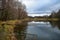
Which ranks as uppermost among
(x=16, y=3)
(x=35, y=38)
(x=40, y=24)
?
(x=16, y=3)

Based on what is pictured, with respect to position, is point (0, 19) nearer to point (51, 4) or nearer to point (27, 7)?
point (27, 7)

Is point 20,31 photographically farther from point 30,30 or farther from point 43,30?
point 43,30

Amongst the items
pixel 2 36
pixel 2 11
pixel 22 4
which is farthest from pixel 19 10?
pixel 2 36

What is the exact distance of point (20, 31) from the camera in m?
2.31

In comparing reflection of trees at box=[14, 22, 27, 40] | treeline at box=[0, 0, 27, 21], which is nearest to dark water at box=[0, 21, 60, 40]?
reflection of trees at box=[14, 22, 27, 40]

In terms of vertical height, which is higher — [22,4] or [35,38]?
[22,4]

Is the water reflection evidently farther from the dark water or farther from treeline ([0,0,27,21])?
treeline ([0,0,27,21])

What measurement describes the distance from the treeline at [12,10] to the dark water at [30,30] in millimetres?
122

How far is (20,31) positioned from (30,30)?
15cm

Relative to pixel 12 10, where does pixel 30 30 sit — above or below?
below

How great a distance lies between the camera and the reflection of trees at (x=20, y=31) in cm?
230

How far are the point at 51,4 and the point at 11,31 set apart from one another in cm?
73

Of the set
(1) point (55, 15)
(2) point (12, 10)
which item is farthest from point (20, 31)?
(1) point (55, 15)

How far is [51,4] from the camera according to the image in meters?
2.34
